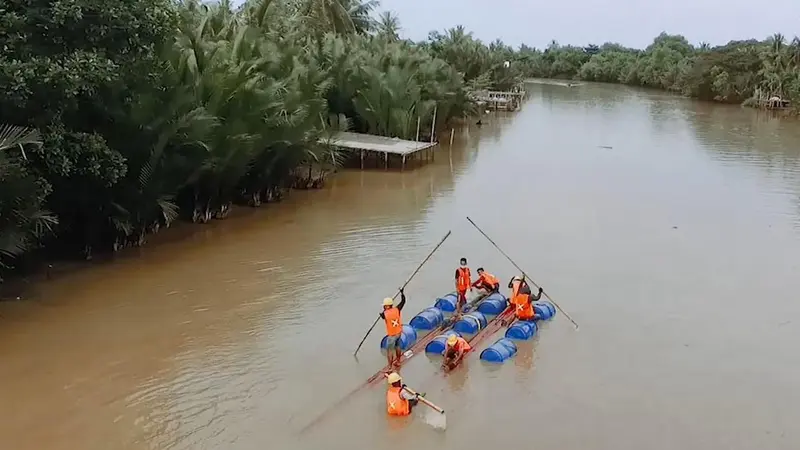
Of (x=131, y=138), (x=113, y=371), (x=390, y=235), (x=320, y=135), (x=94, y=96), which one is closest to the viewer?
(x=113, y=371)

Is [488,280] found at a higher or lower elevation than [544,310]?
higher

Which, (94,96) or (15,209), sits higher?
(94,96)

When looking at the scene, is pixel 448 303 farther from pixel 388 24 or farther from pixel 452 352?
pixel 388 24

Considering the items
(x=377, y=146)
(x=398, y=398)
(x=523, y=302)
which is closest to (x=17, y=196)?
(x=398, y=398)

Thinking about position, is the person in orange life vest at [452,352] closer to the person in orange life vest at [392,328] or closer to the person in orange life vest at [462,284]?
the person in orange life vest at [392,328]

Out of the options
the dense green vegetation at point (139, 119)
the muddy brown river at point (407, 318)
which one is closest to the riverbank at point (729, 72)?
the muddy brown river at point (407, 318)

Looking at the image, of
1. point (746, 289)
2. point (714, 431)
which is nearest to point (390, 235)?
point (746, 289)

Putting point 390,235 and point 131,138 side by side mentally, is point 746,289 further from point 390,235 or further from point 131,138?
point 131,138
